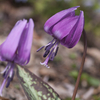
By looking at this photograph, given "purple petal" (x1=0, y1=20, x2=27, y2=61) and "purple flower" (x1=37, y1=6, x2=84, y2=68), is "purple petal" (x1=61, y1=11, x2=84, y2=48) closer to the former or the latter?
"purple flower" (x1=37, y1=6, x2=84, y2=68)

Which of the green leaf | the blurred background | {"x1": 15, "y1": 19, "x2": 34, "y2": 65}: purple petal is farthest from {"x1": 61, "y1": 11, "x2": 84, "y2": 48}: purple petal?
the blurred background

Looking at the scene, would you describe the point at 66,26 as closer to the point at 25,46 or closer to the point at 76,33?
the point at 76,33

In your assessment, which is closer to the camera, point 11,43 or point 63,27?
point 11,43

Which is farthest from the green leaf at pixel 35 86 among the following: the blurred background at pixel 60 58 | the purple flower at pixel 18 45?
the blurred background at pixel 60 58

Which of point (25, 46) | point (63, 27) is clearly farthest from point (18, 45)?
point (63, 27)

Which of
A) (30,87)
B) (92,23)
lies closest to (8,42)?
(30,87)

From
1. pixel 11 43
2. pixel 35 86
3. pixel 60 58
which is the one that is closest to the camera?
pixel 11 43

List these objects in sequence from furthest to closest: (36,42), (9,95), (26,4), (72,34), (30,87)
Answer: (26,4), (36,42), (9,95), (30,87), (72,34)

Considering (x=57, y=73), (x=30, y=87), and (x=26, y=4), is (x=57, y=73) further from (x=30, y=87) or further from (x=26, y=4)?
(x=26, y=4)
